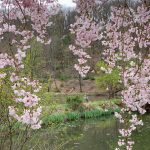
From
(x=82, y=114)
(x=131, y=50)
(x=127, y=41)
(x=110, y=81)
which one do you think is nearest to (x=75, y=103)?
(x=82, y=114)

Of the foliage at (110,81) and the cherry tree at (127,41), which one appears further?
the foliage at (110,81)

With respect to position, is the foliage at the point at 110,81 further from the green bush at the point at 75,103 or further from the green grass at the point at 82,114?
the green bush at the point at 75,103

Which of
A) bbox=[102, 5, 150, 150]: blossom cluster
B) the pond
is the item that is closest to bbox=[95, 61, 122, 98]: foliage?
the pond

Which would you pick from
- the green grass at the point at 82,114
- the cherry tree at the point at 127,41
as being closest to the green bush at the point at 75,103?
the green grass at the point at 82,114

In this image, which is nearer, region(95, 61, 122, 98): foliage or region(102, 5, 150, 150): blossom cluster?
region(102, 5, 150, 150): blossom cluster

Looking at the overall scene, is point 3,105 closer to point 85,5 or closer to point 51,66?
point 85,5

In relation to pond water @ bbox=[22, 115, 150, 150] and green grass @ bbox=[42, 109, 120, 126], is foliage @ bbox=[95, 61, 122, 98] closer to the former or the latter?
green grass @ bbox=[42, 109, 120, 126]

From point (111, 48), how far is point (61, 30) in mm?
33443

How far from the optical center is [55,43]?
4188 cm

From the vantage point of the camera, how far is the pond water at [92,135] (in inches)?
531

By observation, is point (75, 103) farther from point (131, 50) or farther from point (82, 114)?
point (131, 50)

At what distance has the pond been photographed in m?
13.5

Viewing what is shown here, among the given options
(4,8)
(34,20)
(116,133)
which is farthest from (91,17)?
(116,133)

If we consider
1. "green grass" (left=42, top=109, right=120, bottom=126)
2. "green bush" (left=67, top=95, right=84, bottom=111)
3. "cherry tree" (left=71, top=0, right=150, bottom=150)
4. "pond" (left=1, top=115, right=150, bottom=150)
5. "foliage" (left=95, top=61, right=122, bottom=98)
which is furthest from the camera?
"foliage" (left=95, top=61, right=122, bottom=98)
